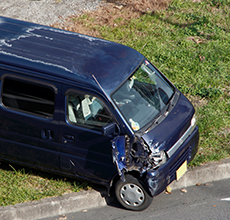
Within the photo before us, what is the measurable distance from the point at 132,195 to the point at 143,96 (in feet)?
4.64

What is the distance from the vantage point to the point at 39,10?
33.8 ft

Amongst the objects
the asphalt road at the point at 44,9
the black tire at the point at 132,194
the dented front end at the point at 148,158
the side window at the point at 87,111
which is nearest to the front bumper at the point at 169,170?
the dented front end at the point at 148,158

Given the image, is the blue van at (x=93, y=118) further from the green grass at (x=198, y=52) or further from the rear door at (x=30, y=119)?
the green grass at (x=198, y=52)

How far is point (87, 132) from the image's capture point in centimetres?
471

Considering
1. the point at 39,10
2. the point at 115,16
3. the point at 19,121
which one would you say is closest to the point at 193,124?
the point at 19,121

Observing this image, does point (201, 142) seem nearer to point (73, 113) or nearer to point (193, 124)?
point (193, 124)

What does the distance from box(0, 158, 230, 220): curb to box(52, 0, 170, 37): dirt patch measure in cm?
499

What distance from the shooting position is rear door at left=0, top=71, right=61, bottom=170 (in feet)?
15.8

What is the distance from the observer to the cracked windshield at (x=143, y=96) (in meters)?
4.73

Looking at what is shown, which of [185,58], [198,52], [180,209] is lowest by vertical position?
[180,209]

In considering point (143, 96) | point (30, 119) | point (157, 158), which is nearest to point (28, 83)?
point (30, 119)

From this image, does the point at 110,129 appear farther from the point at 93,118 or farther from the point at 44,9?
the point at 44,9

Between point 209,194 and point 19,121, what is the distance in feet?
10.0

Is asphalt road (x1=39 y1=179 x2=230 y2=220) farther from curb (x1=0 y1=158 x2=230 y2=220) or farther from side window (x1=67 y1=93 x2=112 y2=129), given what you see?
side window (x1=67 y1=93 x2=112 y2=129)
